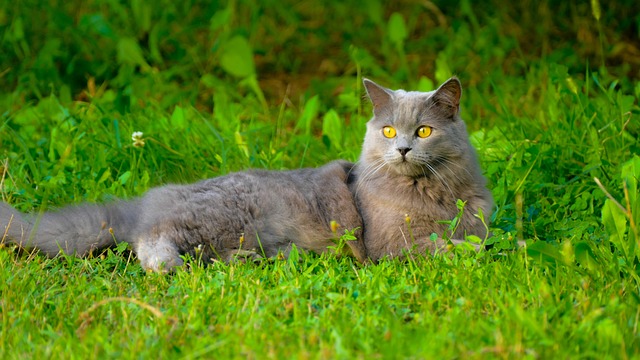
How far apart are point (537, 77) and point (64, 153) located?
11.2 ft

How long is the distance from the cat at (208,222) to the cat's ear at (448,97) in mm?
590

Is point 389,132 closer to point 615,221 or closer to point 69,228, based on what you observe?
point 615,221

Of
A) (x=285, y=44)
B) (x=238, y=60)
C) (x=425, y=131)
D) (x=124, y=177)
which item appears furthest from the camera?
(x=285, y=44)

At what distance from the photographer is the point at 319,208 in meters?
3.71

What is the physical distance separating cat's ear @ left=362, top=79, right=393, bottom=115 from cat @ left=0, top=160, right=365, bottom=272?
0.42 meters

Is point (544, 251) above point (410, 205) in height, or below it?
above

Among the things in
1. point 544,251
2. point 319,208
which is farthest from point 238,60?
point 544,251

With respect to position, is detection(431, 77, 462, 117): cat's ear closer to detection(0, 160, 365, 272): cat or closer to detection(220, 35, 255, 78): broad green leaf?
detection(0, 160, 365, 272): cat

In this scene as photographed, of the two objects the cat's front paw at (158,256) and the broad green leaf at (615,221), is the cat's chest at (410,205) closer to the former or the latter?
the broad green leaf at (615,221)

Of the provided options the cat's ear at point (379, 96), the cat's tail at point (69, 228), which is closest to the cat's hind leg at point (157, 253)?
the cat's tail at point (69, 228)

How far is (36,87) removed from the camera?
5797 mm

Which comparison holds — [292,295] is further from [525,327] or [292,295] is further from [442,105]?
[442,105]

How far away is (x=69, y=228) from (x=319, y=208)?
111cm

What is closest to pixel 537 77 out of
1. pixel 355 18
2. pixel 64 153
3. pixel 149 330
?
pixel 355 18
